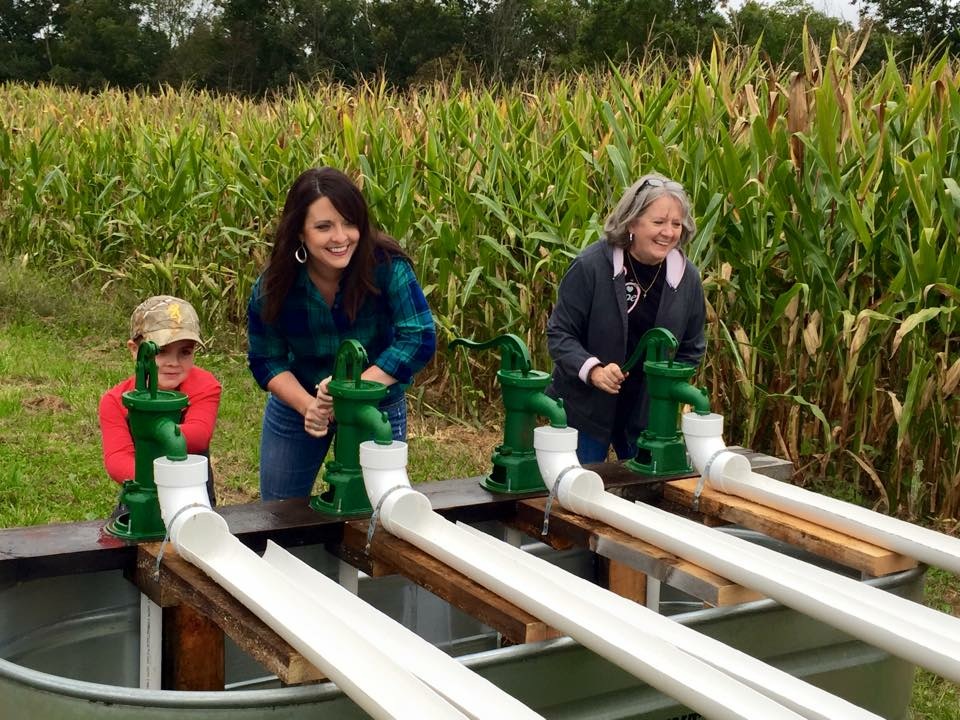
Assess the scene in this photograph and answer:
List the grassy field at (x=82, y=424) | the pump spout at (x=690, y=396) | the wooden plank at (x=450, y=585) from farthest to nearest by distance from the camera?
1. the grassy field at (x=82, y=424)
2. the pump spout at (x=690, y=396)
3. the wooden plank at (x=450, y=585)

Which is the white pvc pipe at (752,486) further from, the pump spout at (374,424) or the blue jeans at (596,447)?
the blue jeans at (596,447)

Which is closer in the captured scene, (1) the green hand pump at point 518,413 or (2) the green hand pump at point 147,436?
(2) the green hand pump at point 147,436

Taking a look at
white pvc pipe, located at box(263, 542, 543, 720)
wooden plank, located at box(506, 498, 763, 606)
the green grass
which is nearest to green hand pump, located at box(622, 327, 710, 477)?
Answer: wooden plank, located at box(506, 498, 763, 606)

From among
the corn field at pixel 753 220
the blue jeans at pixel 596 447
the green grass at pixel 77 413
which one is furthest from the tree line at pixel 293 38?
the blue jeans at pixel 596 447

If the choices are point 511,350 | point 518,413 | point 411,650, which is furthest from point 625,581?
point 411,650

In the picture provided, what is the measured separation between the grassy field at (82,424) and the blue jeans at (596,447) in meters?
1.04

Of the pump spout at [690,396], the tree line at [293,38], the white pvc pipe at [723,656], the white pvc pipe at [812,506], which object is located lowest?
the white pvc pipe at [723,656]

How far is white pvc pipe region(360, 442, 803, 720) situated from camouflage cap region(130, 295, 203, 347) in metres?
0.70

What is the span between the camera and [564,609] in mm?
1726

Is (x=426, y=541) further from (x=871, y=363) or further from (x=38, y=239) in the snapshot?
(x=38, y=239)

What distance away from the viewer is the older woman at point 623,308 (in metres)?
3.08

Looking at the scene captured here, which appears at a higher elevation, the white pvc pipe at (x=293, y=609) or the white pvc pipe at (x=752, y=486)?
the white pvc pipe at (x=752, y=486)

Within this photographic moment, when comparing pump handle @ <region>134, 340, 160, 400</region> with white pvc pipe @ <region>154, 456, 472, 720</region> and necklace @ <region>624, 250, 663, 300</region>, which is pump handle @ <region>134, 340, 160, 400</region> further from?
necklace @ <region>624, 250, 663, 300</region>

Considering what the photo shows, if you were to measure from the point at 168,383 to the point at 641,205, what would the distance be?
1316mm
